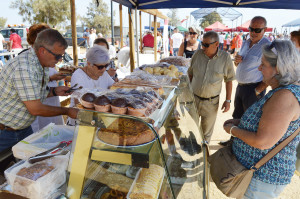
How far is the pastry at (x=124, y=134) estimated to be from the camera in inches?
43.6

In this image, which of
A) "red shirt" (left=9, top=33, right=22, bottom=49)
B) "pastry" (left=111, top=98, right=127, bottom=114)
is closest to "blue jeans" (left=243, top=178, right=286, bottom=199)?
"pastry" (left=111, top=98, right=127, bottom=114)

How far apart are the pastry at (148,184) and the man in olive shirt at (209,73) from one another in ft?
7.41

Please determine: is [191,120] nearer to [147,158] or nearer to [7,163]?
[147,158]

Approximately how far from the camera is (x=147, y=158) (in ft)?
3.48

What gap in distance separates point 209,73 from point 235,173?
192 cm

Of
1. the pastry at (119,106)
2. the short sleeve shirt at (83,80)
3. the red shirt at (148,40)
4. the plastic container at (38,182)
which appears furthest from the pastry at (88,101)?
the red shirt at (148,40)

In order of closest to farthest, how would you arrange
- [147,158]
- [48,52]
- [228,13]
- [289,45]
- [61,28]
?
[147,158] < [289,45] < [48,52] < [228,13] < [61,28]

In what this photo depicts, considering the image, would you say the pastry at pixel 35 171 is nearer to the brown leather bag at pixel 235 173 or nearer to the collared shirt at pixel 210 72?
the brown leather bag at pixel 235 173

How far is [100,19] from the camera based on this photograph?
161ft

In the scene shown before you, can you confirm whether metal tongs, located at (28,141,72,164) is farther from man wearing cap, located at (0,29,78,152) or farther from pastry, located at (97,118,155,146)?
pastry, located at (97,118,155,146)

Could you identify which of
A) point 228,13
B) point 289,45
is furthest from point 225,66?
point 228,13

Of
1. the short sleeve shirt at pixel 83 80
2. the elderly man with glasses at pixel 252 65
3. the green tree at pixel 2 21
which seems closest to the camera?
the short sleeve shirt at pixel 83 80

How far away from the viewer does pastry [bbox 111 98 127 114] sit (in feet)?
3.63

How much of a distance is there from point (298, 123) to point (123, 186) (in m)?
1.33
